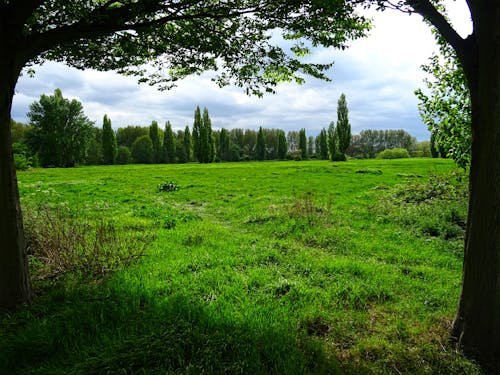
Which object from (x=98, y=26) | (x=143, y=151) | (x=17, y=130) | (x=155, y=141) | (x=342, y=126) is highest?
(x=17, y=130)

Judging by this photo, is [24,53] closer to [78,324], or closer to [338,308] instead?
[78,324]

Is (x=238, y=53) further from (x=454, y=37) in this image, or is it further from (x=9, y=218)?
(x=9, y=218)

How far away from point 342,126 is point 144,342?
63.9 metres

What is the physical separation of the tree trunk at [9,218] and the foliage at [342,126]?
62189 millimetres

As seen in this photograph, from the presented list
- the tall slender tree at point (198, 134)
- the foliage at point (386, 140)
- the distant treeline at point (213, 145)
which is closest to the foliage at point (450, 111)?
the distant treeline at point (213, 145)

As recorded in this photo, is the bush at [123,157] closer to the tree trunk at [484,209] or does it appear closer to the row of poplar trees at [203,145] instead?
the row of poplar trees at [203,145]

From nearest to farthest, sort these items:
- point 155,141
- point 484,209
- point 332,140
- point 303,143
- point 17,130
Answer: point 484,209 < point 332,140 < point 17,130 < point 155,141 < point 303,143

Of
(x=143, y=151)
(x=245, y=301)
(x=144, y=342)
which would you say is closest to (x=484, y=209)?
(x=245, y=301)

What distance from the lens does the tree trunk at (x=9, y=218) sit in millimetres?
4395

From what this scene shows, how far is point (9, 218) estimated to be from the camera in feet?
15.1

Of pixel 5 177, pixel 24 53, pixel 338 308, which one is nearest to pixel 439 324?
pixel 338 308

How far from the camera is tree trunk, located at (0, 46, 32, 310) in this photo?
439 centimetres

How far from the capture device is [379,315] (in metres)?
4.77

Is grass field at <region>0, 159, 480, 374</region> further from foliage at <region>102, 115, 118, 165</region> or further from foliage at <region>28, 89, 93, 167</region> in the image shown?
foliage at <region>102, 115, 118, 165</region>
